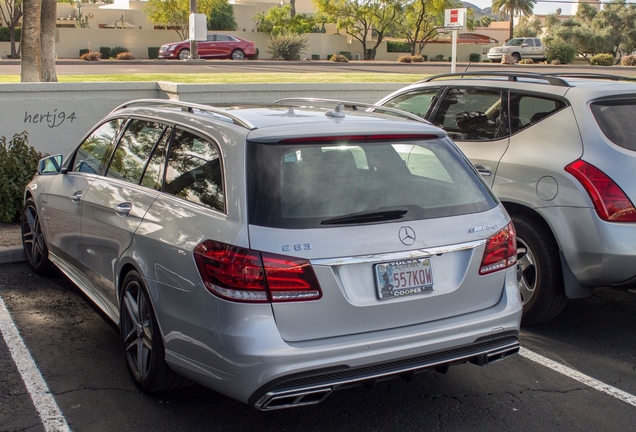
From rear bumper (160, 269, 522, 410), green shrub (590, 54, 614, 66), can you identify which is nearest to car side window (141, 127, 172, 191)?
rear bumper (160, 269, 522, 410)

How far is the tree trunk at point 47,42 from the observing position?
1519 centimetres

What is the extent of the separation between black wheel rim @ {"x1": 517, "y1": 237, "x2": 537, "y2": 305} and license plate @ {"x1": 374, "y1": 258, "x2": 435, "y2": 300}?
2077 mm

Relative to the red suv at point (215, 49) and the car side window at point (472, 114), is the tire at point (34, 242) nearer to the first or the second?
the car side window at point (472, 114)

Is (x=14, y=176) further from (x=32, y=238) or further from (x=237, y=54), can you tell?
(x=237, y=54)

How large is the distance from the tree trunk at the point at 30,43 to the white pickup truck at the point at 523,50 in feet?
145

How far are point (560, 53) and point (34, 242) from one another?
49562 mm

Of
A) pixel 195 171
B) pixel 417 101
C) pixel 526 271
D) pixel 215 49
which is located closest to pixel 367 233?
pixel 195 171

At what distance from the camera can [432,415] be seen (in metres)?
4.29

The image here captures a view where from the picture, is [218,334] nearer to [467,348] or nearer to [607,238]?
[467,348]

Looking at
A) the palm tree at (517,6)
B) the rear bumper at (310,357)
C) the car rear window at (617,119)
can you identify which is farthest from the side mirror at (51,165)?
the palm tree at (517,6)

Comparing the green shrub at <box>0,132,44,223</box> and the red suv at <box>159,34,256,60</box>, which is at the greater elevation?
the red suv at <box>159,34,256,60</box>

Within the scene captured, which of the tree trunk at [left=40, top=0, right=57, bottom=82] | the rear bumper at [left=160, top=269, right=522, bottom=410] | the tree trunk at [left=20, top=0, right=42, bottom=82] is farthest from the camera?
the tree trunk at [left=40, top=0, right=57, bottom=82]

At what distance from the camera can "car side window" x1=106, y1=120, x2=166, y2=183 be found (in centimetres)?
478

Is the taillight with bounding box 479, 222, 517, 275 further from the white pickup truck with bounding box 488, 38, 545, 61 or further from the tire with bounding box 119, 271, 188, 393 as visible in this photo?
the white pickup truck with bounding box 488, 38, 545, 61
